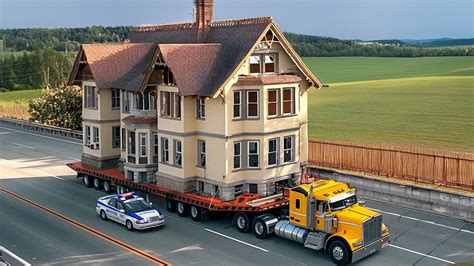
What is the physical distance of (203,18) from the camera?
36.2 m

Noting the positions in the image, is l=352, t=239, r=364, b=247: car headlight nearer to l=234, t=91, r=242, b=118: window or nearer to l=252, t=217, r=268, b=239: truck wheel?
l=252, t=217, r=268, b=239: truck wheel

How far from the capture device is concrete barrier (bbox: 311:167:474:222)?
98.0 feet

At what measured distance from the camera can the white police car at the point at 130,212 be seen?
28.6m

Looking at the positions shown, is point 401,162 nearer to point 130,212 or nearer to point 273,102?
point 273,102

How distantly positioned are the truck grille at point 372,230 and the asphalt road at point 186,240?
0.94 m

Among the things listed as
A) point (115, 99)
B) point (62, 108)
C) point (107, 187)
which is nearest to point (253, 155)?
point (107, 187)

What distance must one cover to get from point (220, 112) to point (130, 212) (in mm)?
7062

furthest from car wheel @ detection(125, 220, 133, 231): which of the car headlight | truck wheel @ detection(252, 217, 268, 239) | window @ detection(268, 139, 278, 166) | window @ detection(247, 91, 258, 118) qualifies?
the car headlight

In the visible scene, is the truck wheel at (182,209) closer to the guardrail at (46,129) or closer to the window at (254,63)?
the window at (254,63)

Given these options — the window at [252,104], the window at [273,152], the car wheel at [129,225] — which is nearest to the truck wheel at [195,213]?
the car wheel at [129,225]

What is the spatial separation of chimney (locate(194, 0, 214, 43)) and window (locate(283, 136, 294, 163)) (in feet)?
27.8

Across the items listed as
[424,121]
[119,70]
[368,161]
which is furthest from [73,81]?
[424,121]

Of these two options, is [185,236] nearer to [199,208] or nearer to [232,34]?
[199,208]

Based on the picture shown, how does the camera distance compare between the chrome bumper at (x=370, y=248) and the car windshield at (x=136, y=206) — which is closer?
the chrome bumper at (x=370, y=248)
